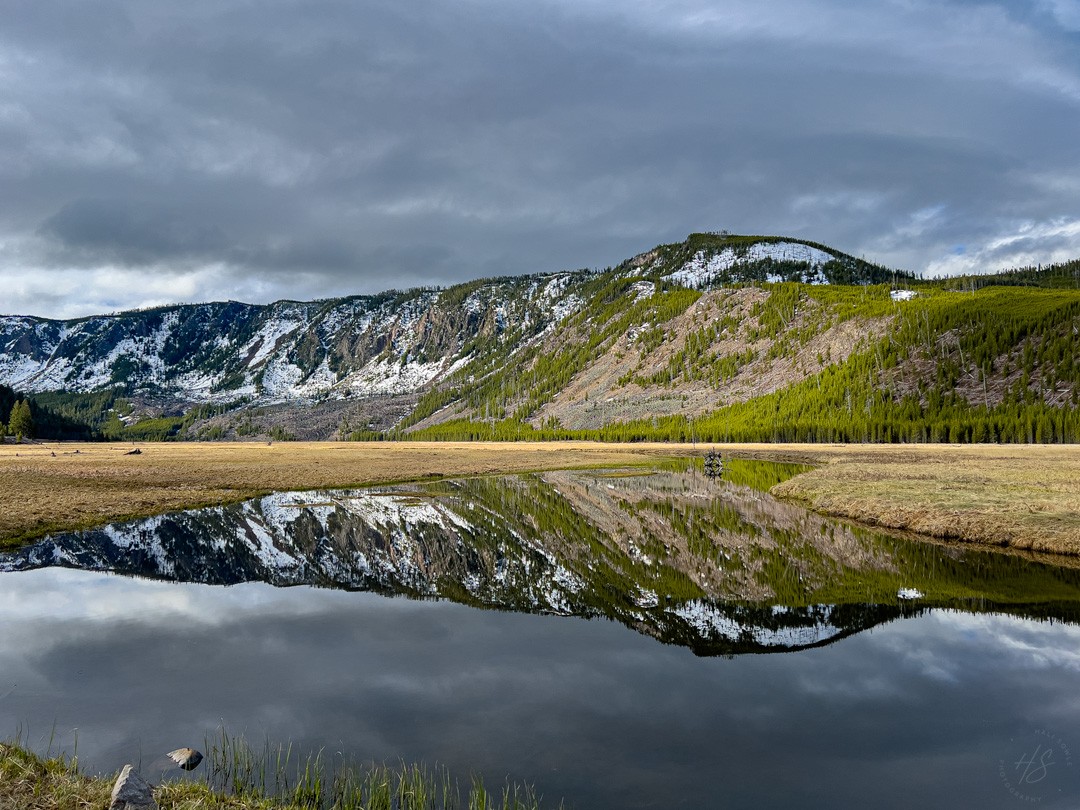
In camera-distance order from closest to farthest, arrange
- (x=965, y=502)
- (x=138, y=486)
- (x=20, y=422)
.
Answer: (x=965, y=502) < (x=138, y=486) < (x=20, y=422)

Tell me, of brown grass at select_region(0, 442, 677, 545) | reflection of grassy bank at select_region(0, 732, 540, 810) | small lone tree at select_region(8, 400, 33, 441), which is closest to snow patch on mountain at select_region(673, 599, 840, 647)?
reflection of grassy bank at select_region(0, 732, 540, 810)

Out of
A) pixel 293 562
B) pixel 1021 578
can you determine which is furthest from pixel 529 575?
pixel 1021 578

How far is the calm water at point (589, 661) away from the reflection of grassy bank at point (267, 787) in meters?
0.64

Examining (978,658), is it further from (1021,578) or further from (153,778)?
(153,778)

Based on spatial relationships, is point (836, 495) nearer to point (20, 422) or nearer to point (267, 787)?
point (267, 787)

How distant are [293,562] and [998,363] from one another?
187 m

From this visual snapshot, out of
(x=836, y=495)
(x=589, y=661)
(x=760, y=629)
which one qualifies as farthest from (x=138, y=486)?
(x=836, y=495)

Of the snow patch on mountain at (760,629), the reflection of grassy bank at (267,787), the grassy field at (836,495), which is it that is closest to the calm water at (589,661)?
the snow patch on mountain at (760,629)

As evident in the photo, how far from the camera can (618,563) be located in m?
28.0

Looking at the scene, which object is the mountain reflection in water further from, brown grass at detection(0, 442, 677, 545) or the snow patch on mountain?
brown grass at detection(0, 442, 677, 545)

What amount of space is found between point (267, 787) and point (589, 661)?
332 inches

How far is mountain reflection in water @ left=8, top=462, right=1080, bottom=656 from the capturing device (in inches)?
806

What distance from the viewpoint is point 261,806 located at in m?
8.95

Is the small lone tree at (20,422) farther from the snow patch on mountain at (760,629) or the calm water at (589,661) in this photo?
the snow patch on mountain at (760,629)
